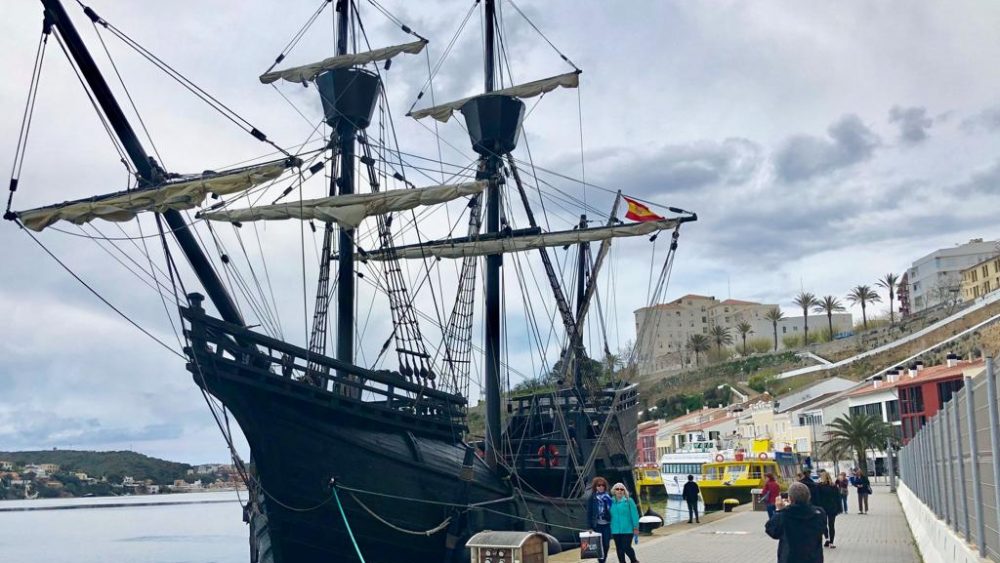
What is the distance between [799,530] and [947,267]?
420ft

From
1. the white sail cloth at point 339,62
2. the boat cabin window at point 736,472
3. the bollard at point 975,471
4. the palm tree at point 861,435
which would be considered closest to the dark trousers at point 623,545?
the bollard at point 975,471

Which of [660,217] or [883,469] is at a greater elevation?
[660,217]

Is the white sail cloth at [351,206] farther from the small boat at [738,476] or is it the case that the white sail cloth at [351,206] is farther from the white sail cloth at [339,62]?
the small boat at [738,476]

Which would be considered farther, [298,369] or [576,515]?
[576,515]

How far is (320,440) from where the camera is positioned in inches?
727

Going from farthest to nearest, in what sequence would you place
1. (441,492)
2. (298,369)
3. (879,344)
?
(879,344)
(441,492)
(298,369)

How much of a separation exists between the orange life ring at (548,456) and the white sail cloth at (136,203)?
11.4m

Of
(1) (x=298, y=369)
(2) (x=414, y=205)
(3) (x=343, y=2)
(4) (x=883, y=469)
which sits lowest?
(4) (x=883, y=469)

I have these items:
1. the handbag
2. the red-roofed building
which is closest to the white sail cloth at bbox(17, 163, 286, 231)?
the handbag

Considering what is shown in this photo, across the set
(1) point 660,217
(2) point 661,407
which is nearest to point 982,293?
(2) point 661,407

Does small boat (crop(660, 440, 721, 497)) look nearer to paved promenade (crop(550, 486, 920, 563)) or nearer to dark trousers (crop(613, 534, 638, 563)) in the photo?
paved promenade (crop(550, 486, 920, 563))

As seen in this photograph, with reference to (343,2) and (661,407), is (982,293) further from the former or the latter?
(343,2)

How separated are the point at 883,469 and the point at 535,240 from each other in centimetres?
4428

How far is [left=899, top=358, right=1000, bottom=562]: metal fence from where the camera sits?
24.2 ft
